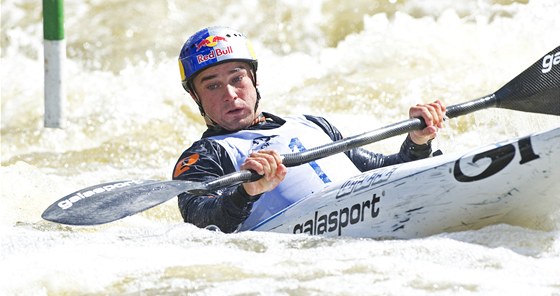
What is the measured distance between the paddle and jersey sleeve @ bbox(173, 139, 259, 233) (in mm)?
118

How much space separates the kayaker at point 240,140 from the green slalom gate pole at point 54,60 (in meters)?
2.42

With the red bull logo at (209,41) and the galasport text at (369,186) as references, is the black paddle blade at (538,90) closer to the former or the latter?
the galasport text at (369,186)

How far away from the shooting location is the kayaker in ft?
15.7

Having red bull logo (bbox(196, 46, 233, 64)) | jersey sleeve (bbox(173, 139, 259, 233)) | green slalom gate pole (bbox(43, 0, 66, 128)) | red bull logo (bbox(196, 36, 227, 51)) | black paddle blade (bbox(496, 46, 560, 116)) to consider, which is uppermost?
green slalom gate pole (bbox(43, 0, 66, 128))

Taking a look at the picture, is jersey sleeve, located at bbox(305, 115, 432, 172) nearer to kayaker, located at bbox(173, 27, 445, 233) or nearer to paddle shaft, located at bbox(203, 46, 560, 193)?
kayaker, located at bbox(173, 27, 445, 233)

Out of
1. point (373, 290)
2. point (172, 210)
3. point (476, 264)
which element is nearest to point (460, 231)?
point (476, 264)

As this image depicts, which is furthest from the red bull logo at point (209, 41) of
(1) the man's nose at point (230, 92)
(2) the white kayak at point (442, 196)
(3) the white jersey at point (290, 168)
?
(2) the white kayak at point (442, 196)

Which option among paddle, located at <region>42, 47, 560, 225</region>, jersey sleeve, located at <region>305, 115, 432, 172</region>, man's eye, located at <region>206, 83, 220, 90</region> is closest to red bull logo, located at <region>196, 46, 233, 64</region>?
man's eye, located at <region>206, 83, 220, 90</region>

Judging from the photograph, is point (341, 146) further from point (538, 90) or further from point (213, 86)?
point (538, 90)

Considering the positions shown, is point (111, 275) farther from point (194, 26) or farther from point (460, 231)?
point (194, 26)

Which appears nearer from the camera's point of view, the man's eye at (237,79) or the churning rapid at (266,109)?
the churning rapid at (266,109)

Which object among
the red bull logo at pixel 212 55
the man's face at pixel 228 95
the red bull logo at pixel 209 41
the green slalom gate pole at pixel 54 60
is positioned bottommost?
the man's face at pixel 228 95

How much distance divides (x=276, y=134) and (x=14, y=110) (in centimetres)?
467

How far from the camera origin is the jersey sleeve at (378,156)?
524cm
